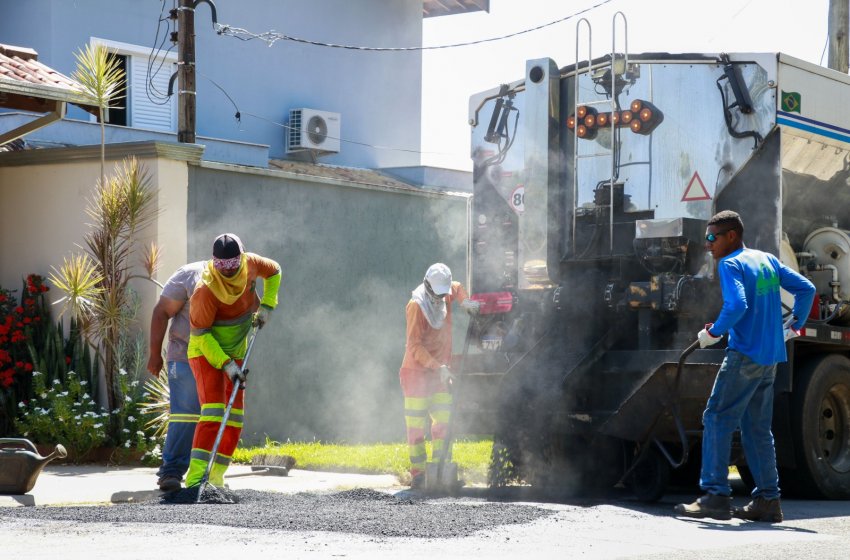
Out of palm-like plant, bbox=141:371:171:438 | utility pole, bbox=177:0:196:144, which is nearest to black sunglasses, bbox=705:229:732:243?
palm-like plant, bbox=141:371:171:438

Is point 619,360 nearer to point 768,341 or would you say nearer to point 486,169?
point 768,341

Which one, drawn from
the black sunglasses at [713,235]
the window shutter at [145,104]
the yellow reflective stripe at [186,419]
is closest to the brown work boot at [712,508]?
the black sunglasses at [713,235]

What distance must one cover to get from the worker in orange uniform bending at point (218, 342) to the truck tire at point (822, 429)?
3667 mm

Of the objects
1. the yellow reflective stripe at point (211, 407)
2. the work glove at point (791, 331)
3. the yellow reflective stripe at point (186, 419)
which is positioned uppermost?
the work glove at point (791, 331)

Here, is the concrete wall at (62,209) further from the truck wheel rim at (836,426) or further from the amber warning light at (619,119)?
the truck wheel rim at (836,426)

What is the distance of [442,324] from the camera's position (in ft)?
33.0

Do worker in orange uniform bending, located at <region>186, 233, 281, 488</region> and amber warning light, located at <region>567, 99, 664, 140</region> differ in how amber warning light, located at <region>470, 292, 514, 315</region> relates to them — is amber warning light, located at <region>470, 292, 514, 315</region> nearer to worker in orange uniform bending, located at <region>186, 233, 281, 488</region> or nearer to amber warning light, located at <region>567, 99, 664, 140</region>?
amber warning light, located at <region>567, 99, 664, 140</region>

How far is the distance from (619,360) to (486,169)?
6.98 ft

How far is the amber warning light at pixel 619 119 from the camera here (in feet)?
30.4

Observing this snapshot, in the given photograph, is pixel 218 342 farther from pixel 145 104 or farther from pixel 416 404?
pixel 145 104

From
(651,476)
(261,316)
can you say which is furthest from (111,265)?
(651,476)

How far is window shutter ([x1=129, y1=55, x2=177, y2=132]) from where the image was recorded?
831 inches

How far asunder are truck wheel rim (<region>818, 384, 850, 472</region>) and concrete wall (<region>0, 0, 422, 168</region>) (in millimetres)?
13724

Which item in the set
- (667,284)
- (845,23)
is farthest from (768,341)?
(845,23)
